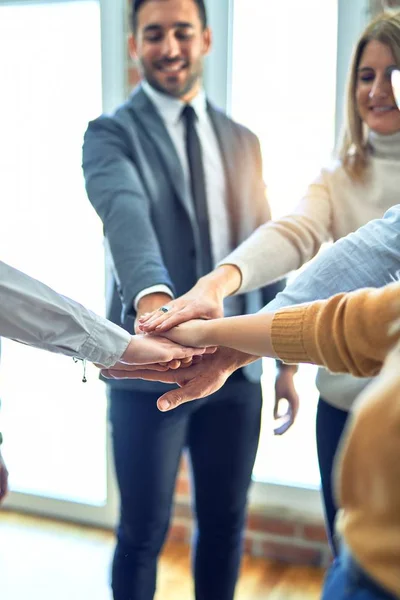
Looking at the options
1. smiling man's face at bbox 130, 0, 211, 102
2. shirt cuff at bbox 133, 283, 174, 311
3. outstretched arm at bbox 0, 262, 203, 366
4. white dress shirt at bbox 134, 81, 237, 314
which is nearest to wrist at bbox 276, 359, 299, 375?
white dress shirt at bbox 134, 81, 237, 314

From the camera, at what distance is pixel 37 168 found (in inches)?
93.9

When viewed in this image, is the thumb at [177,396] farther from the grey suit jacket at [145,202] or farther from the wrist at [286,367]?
the wrist at [286,367]

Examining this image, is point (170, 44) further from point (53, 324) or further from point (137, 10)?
point (53, 324)

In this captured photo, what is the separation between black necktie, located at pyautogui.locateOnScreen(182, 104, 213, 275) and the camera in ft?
5.15

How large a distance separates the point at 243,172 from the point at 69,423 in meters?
1.32

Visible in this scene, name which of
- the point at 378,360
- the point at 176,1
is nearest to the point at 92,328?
the point at 378,360

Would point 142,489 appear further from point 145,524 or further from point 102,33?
point 102,33

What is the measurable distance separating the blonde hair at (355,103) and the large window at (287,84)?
0.56 meters

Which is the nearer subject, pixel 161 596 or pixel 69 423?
pixel 161 596

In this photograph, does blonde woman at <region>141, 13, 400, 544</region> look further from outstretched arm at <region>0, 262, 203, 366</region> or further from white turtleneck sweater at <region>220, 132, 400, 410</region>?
outstretched arm at <region>0, 262, 203, 366</region>

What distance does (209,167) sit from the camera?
1.61 metres

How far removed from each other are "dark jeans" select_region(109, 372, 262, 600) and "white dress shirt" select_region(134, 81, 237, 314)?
266 millimetres

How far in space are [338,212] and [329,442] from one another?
48 cm

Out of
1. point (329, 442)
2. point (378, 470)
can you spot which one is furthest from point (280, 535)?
point (378, 470)
